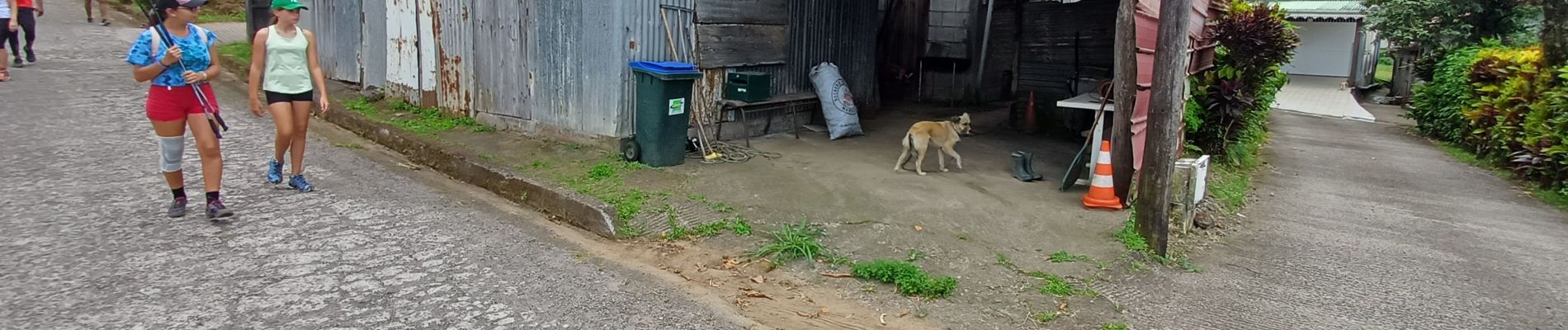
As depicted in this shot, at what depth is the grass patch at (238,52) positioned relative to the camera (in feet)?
39.5

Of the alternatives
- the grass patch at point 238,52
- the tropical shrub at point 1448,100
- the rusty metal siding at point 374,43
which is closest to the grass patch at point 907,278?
the rusty metal siding at point 374,43

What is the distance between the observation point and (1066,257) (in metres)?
5.52

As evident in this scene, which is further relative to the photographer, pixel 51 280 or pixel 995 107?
pixel 995 107

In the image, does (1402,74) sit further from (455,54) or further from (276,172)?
(276,172)

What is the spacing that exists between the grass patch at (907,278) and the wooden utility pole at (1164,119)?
1.48 m

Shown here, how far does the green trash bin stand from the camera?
7.37 metres

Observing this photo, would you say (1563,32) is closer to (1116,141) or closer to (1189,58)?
(1189,58)

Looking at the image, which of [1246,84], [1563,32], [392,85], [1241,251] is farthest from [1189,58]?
[392,85]

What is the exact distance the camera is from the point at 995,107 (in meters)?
13.9

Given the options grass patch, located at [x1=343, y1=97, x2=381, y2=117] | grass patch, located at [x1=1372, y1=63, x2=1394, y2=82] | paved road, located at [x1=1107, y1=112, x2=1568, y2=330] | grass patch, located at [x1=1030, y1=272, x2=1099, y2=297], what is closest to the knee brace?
grass patch, located at [x1=343, y1=97, x2=381, y2=117]

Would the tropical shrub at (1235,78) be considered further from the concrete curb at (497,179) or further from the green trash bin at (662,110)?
the concrete curb at (497,179)

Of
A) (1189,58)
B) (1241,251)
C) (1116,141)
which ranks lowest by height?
(1241,251)

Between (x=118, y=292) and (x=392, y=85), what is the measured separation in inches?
242

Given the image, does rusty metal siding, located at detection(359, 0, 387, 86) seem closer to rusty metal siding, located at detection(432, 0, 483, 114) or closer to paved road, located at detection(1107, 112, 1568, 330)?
rusty metal siding, located at detection(432, 0, 483, 114)
